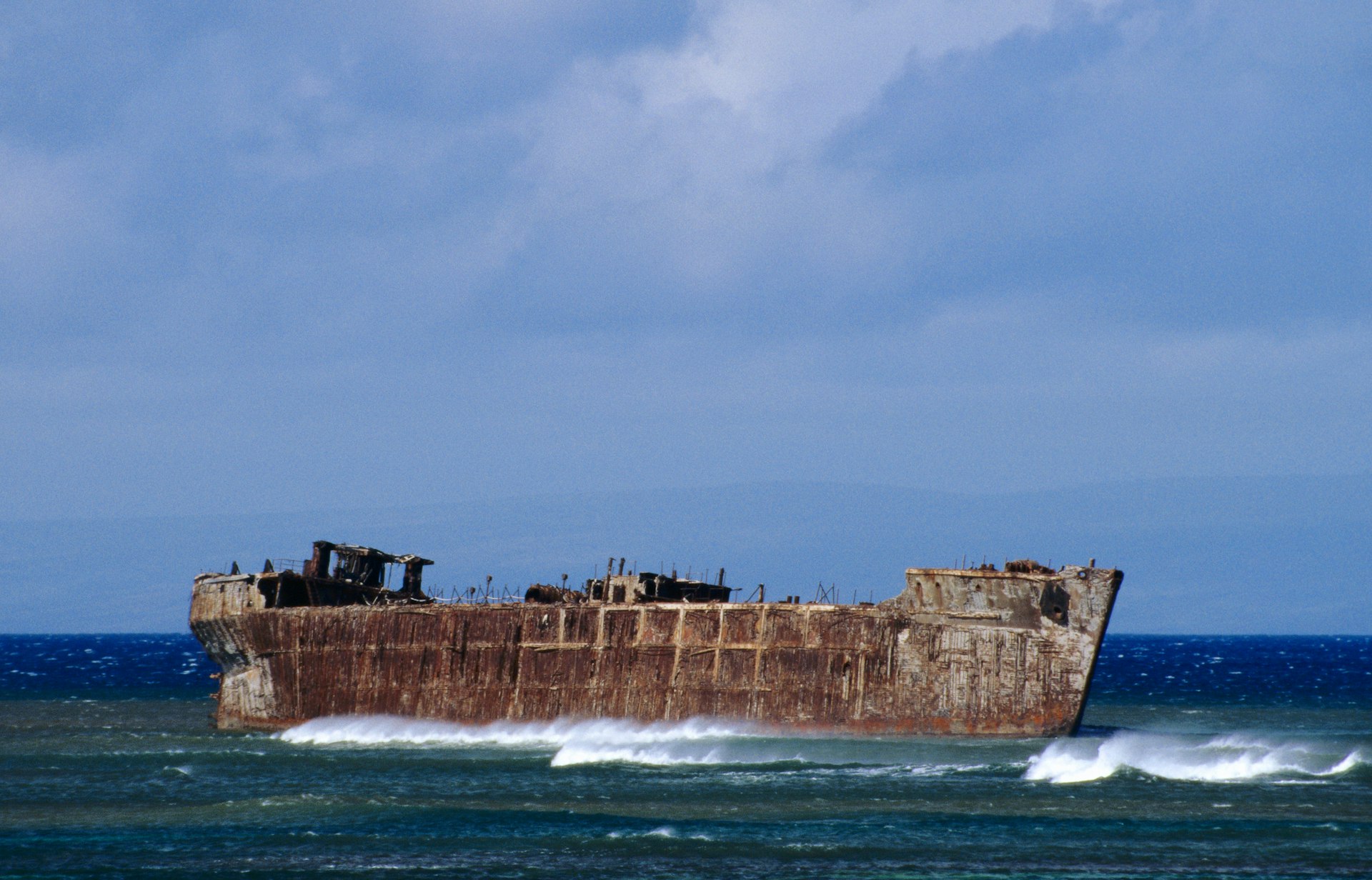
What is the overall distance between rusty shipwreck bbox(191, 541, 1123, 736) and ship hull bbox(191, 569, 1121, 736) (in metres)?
0.05

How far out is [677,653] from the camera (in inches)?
1737

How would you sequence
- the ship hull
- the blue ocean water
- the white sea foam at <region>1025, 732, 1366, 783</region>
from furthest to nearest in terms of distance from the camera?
1. the ship hull
2. the white sea foam at <region>1025, 732, 1366, 783</region>
3. the blue ocean water

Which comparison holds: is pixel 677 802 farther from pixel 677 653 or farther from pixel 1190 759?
pixel 1190 759

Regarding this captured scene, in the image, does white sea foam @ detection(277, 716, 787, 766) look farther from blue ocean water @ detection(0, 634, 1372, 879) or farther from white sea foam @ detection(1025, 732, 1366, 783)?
white sea foam @ detection(1025, 732, 1366, 783)

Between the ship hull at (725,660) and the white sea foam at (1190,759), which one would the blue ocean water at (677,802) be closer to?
the white sea foam at (1190,759)

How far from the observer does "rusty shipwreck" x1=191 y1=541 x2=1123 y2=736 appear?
1622 inches

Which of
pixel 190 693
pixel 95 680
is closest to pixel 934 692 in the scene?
pixel 190 693

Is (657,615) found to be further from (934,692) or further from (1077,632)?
(1077,632)

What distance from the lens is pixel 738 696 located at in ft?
141

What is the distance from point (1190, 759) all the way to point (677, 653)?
1452 cm

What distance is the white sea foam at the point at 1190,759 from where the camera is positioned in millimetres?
37906

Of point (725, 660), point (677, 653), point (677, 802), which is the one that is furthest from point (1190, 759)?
point (677, 802)

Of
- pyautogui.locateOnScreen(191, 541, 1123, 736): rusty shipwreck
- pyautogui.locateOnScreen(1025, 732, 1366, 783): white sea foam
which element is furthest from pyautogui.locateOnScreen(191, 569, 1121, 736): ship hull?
pyautogui.locateOnScreen(1025, 732, 1366, 783): white sea foam

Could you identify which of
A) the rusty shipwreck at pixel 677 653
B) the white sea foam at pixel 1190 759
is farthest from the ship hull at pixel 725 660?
the white sea foam at pixel 1190 759
